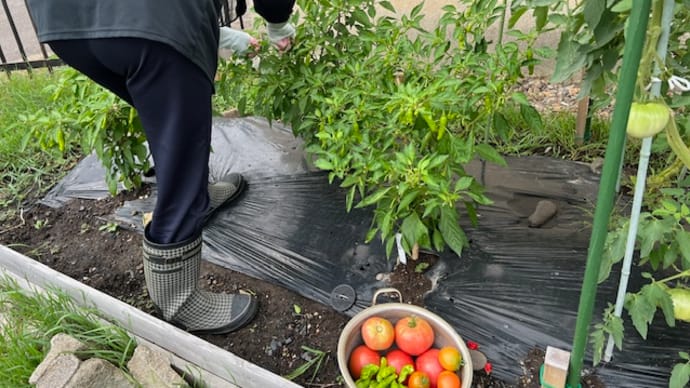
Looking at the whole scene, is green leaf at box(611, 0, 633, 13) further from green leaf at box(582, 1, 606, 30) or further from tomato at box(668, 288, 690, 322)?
tomato at box(668, 288, 690, 322)

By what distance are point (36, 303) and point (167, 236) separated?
712mm

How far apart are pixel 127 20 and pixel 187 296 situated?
41.0 inches

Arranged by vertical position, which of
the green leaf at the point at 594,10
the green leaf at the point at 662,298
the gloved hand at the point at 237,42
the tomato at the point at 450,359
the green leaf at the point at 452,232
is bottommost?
the tomato at the point at 450,359

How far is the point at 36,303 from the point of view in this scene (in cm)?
217

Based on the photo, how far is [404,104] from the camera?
1719mm

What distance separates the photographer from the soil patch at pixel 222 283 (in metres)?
1.98

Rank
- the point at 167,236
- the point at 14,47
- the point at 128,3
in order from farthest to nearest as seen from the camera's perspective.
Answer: the point at 14,47 → the point at 167,236 → the point at 128,3

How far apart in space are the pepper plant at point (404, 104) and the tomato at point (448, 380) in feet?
1.43

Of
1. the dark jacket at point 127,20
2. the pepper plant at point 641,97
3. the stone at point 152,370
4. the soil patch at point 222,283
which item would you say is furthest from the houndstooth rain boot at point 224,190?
the pepper plant at point 641,97

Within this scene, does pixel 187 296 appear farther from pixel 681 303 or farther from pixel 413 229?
pixel 681 303

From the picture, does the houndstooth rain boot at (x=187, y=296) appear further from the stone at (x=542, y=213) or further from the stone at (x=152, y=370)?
the stone at (x=542, y=213)

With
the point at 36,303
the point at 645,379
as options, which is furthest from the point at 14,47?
the point at 645,379

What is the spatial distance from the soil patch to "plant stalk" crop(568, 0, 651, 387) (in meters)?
0.46

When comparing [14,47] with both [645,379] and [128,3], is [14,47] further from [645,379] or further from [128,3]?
[645,379]
